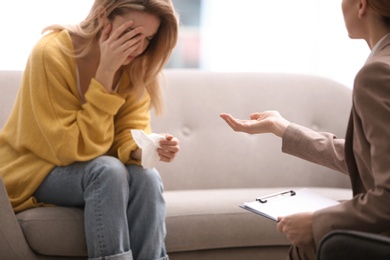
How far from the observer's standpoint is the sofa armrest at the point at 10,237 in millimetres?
1820

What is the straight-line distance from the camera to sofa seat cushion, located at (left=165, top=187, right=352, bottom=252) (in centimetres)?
203

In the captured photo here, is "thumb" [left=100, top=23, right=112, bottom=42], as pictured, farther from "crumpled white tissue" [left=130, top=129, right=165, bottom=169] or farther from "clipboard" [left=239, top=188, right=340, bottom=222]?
"clipboard" [left=239, top=188, right=340, bottom=222]

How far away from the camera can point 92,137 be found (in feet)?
6.43

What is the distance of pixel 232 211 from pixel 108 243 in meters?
0.49

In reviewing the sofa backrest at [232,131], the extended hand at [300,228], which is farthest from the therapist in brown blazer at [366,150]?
the sofa backrest at [232,131]

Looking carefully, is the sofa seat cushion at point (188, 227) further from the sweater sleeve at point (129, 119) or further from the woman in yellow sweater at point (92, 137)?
the sweater sleeve at point (129, 119)

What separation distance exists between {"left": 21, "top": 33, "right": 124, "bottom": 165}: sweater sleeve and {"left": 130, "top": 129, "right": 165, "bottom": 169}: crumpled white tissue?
0.12 m

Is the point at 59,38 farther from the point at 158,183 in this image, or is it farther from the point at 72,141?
the point at 158,183

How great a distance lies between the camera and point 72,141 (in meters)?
1.90

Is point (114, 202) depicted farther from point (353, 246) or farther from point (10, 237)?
point (353, 246)

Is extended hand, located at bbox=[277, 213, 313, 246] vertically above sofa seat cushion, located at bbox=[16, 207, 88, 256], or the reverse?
extended hand, located at bbox=[277, 213, 313, 246]

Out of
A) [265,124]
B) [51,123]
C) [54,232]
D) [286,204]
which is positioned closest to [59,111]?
[51,123]

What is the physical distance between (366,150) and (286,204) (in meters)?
0.37

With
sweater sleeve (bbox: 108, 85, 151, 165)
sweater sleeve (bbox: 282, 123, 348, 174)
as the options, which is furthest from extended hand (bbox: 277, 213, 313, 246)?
sweater sleeve (bbox: 108, 85, 151, 165)
